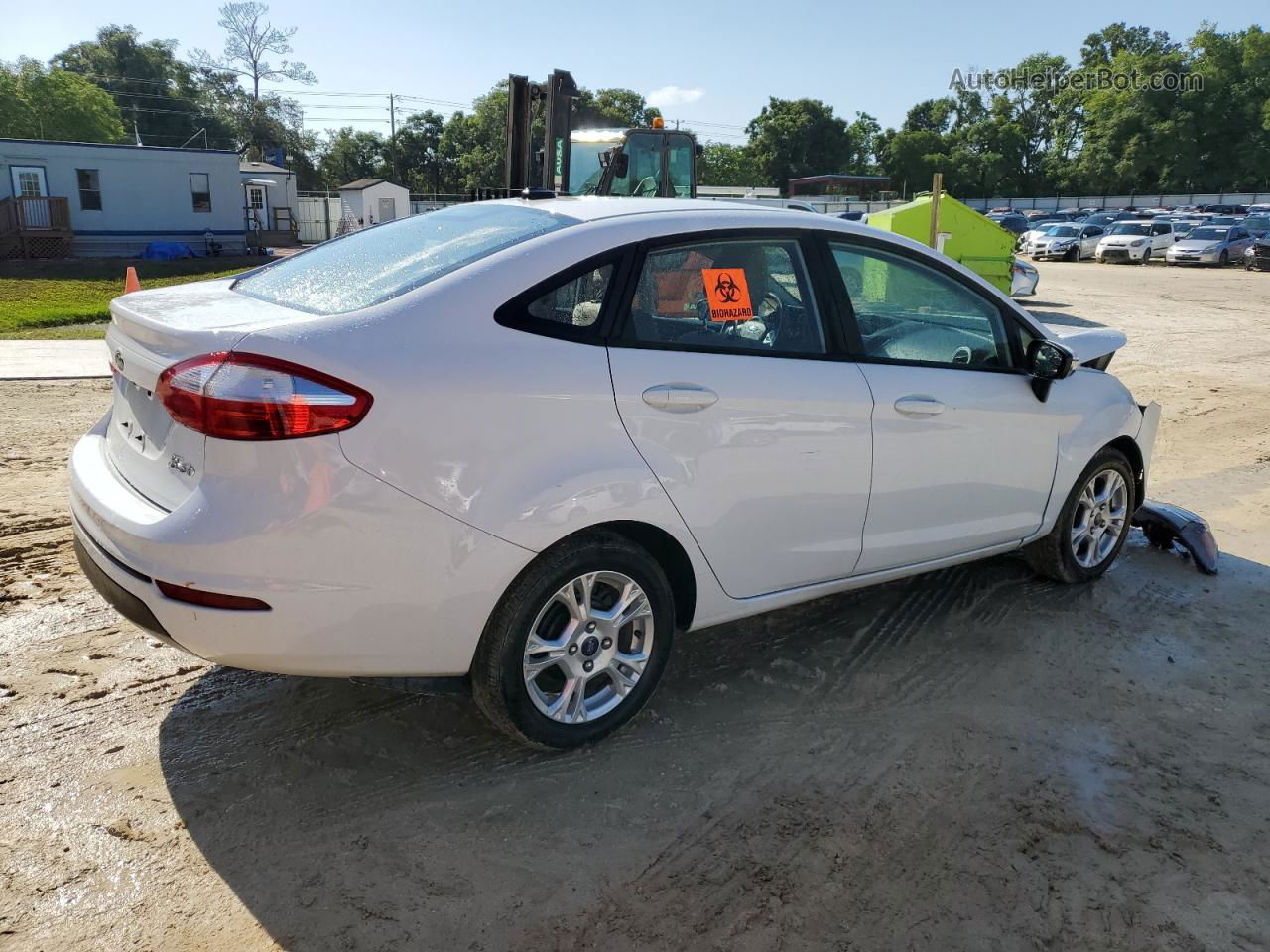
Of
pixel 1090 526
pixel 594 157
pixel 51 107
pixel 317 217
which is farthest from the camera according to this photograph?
pixel 51 107

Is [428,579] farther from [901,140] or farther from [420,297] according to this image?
[901,140]

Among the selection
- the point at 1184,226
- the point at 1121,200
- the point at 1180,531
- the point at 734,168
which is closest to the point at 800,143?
the point at 734,168

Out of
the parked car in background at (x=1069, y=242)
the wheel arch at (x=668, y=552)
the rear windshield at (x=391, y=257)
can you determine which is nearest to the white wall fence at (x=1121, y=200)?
the parked car in background at (x=1069, y=242)

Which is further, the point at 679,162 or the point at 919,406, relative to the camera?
the point at 679,162

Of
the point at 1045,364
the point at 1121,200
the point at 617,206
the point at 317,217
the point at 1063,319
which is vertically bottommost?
the point at 1063,319

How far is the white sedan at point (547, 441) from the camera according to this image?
266 cm

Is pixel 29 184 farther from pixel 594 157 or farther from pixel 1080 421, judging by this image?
pixel 1080 421

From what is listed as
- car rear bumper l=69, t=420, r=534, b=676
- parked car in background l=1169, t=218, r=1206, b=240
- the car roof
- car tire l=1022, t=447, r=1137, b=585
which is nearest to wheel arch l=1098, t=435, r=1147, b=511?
car tire l=1022, t=447, r=1137, b=585

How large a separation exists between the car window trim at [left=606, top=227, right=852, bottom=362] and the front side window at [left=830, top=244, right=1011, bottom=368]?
137 mm

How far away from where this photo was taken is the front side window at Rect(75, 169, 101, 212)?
96.8 ft

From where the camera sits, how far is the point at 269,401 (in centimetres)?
262

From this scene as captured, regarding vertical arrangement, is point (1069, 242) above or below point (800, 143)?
below

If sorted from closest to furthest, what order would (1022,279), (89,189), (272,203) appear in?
(1022,279) < (89,189) < (272,203)

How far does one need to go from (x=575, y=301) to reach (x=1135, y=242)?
37339 millimetres
